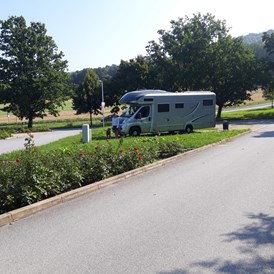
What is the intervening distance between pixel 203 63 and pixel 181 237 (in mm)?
43303

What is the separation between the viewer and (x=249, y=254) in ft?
15.6

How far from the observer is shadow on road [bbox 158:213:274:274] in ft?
14.2

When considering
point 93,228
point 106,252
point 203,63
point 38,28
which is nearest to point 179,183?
point 93,228

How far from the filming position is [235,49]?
48.3 meters

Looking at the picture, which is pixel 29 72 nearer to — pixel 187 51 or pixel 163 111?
pixel 187 51

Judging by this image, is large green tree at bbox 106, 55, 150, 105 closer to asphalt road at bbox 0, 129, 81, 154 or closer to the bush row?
asphalt road at bbox 0, 129, 81, 154

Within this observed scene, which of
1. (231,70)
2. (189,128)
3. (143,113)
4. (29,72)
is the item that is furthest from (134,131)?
(29,72)

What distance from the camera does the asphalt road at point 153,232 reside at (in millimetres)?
4523

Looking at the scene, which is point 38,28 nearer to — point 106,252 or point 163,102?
point 163,102

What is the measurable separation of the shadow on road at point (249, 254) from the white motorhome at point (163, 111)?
777 inches

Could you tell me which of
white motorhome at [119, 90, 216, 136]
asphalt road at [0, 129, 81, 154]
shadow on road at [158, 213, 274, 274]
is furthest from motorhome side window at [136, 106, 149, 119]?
shadow on road at [158, 213, 274, 274]

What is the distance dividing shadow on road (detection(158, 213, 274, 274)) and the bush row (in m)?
3.55

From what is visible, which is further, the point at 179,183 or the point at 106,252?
the point at 179,183

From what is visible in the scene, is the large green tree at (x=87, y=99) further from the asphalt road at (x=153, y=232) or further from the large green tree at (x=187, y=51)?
the asphalt road at (x=153, y=232)
